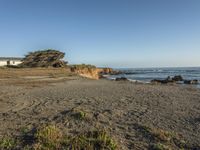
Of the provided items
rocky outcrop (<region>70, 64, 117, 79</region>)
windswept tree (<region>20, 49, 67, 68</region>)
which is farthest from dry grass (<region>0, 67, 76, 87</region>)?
rocky outcrop (<region>70, 64, 117, 79</region>)

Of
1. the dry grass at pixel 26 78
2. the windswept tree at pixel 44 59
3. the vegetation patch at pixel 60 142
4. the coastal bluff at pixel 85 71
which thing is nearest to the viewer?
the vegetation patch at pixel 60 142

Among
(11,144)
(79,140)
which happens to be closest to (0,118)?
(11,144)

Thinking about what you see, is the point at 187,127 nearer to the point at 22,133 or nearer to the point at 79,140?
the point at 79,140

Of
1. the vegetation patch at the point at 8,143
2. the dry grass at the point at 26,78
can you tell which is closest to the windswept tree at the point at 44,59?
the dry grass at the point at 26,78

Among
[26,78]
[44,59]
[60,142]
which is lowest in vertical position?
[60,142]

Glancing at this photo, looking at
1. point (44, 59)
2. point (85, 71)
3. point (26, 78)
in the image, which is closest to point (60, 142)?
point (26, 78)

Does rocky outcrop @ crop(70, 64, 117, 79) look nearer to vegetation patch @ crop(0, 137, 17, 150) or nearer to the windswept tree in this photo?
the windswept tree

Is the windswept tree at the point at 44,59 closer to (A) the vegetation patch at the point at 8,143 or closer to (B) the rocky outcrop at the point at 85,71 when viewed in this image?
(B) the rocky outcrop at the point at 85,71

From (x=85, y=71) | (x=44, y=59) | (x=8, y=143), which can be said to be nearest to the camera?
(x=8, y=143)

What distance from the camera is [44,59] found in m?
42.9

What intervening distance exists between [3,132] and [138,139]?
11.2ft

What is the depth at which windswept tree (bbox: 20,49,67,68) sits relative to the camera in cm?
4154

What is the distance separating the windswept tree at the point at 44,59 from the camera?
41.5 m

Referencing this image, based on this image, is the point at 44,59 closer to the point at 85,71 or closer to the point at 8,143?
the point at 85,71
